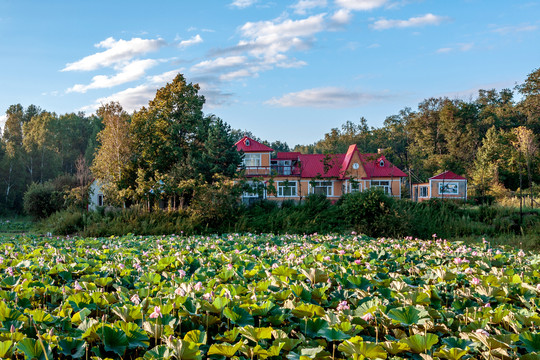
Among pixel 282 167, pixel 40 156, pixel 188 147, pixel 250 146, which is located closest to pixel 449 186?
pixel 282 167

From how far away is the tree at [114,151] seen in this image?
22797 mm

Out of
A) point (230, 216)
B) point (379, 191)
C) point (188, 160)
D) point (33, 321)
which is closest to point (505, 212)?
point (379, 191)

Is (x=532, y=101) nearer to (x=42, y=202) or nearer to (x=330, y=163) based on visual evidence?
(x=330, y=163)

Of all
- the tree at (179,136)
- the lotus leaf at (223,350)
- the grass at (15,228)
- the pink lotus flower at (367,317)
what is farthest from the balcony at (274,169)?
the lotus leaf at (223,350)

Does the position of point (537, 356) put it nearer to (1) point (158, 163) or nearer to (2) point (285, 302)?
(2) point (285, 302)

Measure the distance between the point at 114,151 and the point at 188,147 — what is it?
448cm

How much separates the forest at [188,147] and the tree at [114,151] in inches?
2.5

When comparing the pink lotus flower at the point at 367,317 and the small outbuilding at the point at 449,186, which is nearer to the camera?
the pink lotus flower at the point at 367,317

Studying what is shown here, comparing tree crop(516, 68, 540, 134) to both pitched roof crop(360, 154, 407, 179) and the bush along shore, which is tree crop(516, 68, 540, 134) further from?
the bush along shore

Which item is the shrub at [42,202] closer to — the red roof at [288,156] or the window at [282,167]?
the window at [282,167]

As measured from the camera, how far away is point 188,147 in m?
24.9

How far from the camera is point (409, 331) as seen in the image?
2051 mm

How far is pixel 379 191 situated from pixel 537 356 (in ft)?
45.0

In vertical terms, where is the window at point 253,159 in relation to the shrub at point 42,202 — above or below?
above
